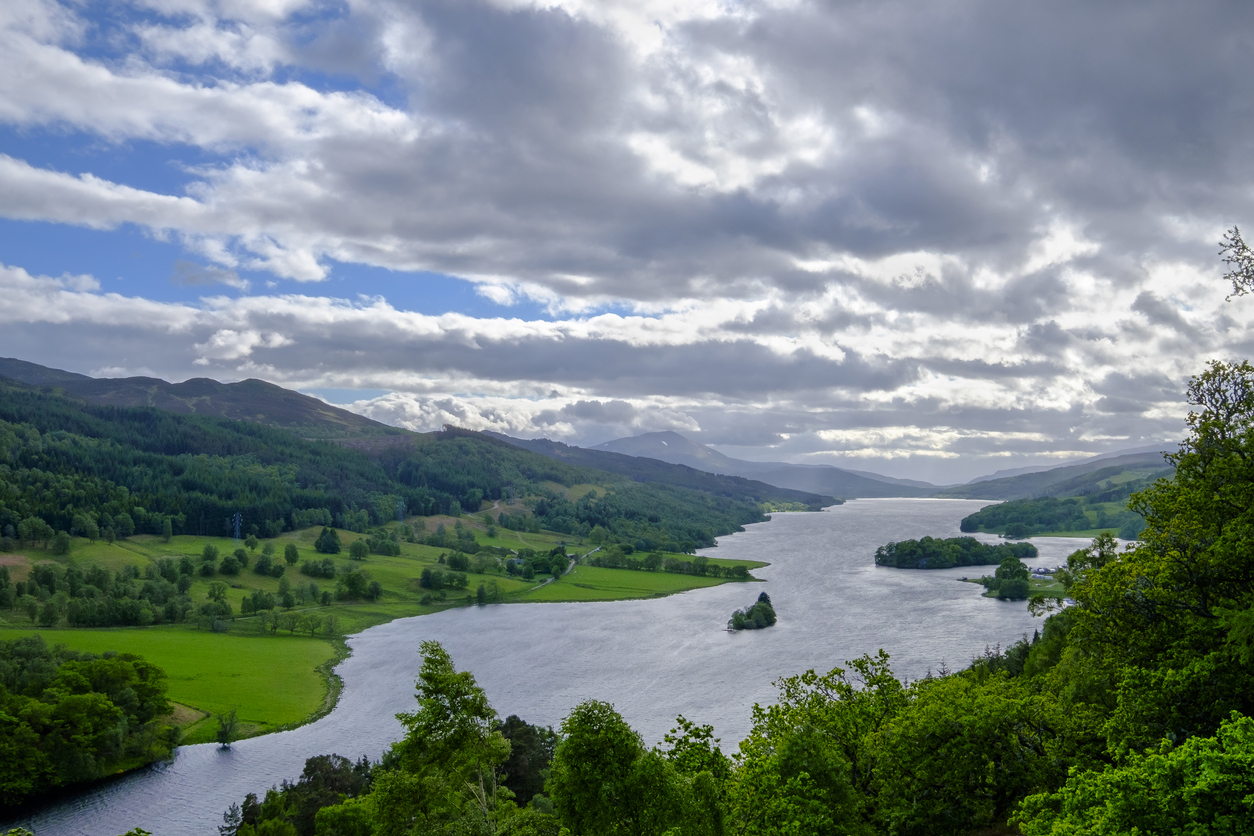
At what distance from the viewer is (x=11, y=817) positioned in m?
60.2

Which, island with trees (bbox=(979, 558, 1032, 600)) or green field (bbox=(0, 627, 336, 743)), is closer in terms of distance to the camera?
green field (bbox=(0, 627, 336, 743))

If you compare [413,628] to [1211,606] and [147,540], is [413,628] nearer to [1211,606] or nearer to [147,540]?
[147,540]

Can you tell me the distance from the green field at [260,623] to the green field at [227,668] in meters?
0.12

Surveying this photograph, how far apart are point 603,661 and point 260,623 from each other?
192 feet

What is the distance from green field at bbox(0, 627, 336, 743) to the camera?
80.1 metres

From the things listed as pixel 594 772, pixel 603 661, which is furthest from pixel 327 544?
pixel 594 772

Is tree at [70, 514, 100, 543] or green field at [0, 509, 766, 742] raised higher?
tree at [70, 514, 100, 543]

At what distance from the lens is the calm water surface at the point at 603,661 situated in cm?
6347

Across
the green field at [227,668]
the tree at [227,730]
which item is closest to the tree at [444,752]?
the tree at [227,730]

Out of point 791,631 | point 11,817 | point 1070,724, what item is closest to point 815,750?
point 1070,724

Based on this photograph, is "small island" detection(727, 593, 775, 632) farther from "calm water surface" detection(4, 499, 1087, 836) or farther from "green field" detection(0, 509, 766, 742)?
"green field" detection(0, 509, 766, 742)

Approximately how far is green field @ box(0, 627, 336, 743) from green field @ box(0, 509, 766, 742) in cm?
12

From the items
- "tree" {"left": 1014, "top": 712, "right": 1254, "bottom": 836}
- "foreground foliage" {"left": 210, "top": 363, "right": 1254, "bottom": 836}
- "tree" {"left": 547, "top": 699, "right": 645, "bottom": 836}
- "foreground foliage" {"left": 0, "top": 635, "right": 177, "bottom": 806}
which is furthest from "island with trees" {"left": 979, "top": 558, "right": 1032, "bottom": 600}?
"tree" {"left": 547, "top": 699, "right": 645, "bottom": 836}

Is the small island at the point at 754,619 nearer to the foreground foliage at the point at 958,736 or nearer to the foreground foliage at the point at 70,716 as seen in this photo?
the foreground foliage at the point at 70,716
